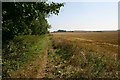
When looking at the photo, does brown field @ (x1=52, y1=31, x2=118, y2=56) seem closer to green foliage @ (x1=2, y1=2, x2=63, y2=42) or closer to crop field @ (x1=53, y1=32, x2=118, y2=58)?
crop field @ (x1=53, y1=32, x2=118, y2=58)

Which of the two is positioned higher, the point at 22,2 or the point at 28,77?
the point at 22,2

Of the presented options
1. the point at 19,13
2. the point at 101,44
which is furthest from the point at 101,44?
the point at 19,13

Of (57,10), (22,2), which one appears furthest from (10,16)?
(57,10)

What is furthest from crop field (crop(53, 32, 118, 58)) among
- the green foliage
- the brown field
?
the green foliage

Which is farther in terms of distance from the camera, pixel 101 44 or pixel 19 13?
pixel 101 44

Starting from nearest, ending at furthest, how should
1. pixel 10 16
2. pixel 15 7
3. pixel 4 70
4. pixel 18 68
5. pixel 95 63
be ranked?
pixel 4 70 < pixel 18 68 < pixel 95 63 < pixel 15 7 < pixel 10 16

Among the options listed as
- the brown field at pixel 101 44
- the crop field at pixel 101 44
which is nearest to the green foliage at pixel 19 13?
the crop field at pixel 101 44

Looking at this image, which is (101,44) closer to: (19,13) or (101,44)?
(101,44)

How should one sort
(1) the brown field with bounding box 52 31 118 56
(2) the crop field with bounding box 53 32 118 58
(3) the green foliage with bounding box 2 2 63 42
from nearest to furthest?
(3) the green foliage with bounding box 2 2 63 42, (2) the crop field with bounding box 53 32 118 58, (1) the brown field with bounding box 52 31 118 56

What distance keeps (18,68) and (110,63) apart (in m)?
4.52

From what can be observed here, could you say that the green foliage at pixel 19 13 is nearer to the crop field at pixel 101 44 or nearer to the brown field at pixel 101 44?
the crop field at pixel 101 44

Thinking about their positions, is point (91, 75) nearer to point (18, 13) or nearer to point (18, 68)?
point (18, 68)

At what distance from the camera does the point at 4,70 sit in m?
12.7

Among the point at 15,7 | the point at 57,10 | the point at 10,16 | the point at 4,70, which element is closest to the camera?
the point at 4,70
